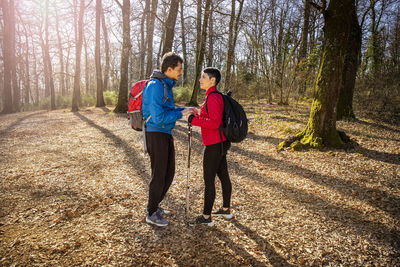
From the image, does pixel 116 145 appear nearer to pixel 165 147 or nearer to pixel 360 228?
pixel 165 147

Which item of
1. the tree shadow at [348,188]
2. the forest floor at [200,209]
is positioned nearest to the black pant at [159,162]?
the forest floor at [200,209]

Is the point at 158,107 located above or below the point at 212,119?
above

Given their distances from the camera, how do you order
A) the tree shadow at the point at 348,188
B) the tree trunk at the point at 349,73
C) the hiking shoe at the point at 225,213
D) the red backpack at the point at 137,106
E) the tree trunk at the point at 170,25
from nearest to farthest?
the red backpack at the point at 137,106
the hiking shoe at the point at 225,213
the tree shadow at the point at 348,188
the tree trunk at the point at 349,73
the tree trunk at the point at 170,25

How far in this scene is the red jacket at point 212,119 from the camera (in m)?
2.52

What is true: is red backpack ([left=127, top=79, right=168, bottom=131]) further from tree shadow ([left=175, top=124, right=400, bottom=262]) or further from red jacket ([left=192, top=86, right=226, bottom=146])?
tree shadow ([left=175, top=124, right=400, bottom=262])

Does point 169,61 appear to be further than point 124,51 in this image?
No

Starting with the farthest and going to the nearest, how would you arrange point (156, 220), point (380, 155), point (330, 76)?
point (330, 76) → point (380, 155) → point (156, 220)

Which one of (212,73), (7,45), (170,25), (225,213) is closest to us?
(212,73)

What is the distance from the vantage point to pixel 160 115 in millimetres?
2453

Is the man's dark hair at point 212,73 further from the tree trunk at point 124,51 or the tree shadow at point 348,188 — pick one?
the tree trunk at point 124,51

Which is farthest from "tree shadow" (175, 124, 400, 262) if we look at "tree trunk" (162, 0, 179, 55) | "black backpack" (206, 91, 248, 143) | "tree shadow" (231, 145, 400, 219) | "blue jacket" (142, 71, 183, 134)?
"tree trunk" (162, 0, 179, 55)

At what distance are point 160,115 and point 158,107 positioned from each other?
0.31ft

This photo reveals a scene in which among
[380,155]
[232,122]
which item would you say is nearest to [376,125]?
[380,155]

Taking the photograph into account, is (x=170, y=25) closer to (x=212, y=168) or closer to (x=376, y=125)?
(x=212, y=168)
